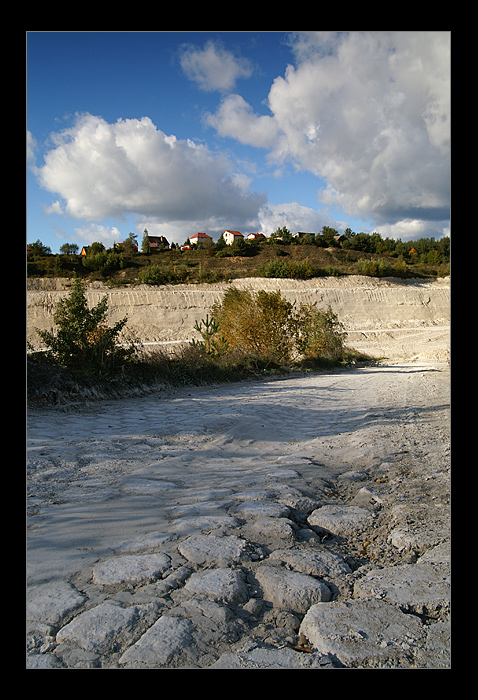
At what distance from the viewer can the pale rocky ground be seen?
60.9 inches

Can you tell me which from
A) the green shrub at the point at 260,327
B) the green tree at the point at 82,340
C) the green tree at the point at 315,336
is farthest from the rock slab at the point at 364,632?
the green tree at the point at 315,336

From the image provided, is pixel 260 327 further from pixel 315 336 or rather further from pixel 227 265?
pixel 227 265

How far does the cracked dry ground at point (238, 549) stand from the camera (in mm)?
1544

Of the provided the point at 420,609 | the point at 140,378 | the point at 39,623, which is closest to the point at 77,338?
the point at 140,378

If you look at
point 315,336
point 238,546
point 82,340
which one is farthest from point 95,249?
point 238,546

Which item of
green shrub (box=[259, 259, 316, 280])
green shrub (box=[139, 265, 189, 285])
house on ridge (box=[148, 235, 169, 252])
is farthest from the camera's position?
house on ridge (box=[148, 235, 169, 252])

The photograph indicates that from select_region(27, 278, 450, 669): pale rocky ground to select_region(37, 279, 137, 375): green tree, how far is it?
2.29 m

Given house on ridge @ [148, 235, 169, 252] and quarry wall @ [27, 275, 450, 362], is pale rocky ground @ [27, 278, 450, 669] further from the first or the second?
house on ridge @ [148, 235, 169, 252]

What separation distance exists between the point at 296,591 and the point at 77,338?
6.68 m

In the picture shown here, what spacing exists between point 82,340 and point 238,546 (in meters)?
6.13

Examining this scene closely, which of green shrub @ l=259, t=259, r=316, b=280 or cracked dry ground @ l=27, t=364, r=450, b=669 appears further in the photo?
green shrub @ l=259, t=259, r=316, b=280

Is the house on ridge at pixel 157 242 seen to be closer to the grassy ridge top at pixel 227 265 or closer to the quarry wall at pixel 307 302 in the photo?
the grassy ridge top at pixel 227 265

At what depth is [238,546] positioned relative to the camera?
2.34 meters

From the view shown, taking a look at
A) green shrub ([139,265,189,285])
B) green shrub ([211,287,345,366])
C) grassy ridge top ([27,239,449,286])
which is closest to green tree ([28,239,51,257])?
grassy ridge top ([27,239,449,286])
